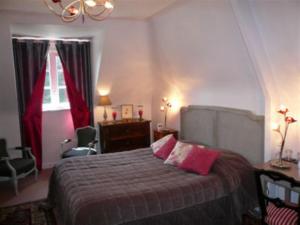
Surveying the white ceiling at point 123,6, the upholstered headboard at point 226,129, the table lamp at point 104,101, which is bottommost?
the upholstered headboard at point 226,129

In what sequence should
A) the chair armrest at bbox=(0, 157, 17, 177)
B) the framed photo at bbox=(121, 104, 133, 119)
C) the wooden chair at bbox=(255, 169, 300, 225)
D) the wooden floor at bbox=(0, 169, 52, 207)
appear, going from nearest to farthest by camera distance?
the wooden chair at bbox=(255, 169, 300, 225) → the wooden floor at bbox=(0, 169, 52, 207) → the chair armrest at bbox=(0, 157, 17, 177) → the framed photo at bbox=(121, 104, 133, 119)

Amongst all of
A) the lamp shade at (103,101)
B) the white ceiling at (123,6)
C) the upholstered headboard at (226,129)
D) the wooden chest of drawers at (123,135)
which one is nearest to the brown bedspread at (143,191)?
the upholstered headboard at (226,129)

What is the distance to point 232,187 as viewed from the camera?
3047 mm

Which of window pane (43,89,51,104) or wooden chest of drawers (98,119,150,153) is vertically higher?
window pane (43,89,51,104)

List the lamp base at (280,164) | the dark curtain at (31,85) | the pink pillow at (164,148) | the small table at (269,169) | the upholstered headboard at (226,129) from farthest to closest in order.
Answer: the dark curtain at (31,85) < the pink pillow at (164,148) < the upholstered headboard at (226,129) < the lamp base at (280,164) < the small table at (269,169)

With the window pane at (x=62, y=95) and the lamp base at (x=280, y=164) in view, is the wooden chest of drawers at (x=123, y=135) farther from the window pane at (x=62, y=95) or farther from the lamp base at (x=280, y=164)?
the lamp base at (x=280, y=164)

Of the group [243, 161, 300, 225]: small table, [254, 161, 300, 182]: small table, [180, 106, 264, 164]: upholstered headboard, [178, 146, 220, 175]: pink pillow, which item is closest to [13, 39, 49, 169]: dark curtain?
[180, 106, 264, 164]: upholstered headboard

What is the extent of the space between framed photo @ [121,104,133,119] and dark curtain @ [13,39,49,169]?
4.87 feet

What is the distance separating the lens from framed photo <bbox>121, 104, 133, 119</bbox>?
18.2ft

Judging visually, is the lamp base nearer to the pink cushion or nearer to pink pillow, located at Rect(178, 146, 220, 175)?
pink pillow, located at Rect(178, 146, 220, 175)

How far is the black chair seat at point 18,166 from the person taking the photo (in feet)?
13.6

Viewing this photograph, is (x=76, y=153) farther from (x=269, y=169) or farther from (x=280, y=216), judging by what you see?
(x=280, y=216)

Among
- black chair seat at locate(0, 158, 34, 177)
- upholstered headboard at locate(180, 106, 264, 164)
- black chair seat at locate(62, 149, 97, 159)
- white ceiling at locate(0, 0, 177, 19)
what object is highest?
white ceiling at locate(0, 0, 177, 19)

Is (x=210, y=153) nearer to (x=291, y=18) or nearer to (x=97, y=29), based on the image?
(x=291, y=18)
